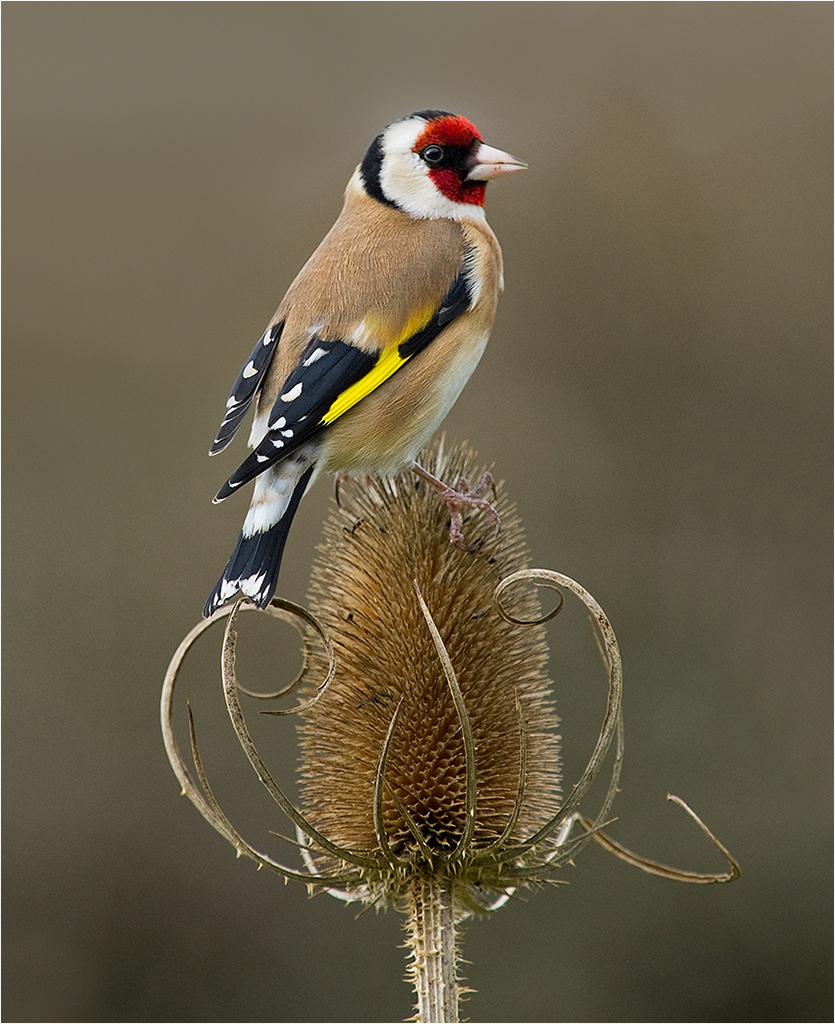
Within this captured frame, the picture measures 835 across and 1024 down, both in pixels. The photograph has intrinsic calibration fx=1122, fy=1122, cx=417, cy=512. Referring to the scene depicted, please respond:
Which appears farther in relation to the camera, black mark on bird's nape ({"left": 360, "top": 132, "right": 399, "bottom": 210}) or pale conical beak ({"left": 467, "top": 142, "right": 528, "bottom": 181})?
black mark on bird's nape ({"left": 360, "top": 132, "right": 399, "bottom": 210})

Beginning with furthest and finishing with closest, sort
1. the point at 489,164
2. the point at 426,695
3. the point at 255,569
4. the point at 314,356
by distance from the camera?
1. the point at 489,164
2. the point at 314,356
3. the point at 426,695
4. the point at 255,569

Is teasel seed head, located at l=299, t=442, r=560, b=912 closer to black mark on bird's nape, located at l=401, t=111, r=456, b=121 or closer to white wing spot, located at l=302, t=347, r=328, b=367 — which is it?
white wing spot, located at l=302, t=347, r=328, b=367

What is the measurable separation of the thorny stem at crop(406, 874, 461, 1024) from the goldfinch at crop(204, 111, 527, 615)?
75 centimetres

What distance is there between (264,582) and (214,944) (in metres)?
3.72

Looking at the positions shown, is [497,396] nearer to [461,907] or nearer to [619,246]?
[619,246]

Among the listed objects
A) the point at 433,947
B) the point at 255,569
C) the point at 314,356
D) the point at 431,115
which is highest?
the point at 431,115

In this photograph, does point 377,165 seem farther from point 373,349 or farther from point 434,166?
point 373,349

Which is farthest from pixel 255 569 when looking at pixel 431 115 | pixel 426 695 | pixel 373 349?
pixel 431 115

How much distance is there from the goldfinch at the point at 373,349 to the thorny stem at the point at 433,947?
29.4 inches

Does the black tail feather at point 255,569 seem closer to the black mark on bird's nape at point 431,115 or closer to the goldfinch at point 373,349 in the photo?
the goldfinch at point 373,349

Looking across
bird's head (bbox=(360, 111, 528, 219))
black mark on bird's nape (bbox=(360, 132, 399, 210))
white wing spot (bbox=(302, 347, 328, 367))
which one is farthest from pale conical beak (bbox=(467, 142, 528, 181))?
A: white wing spot (bbox=(302, 347, 328, 367))

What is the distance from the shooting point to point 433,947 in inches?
91.1

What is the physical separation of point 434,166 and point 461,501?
3.57 ft

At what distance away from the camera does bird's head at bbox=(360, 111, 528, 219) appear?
3.13 m
